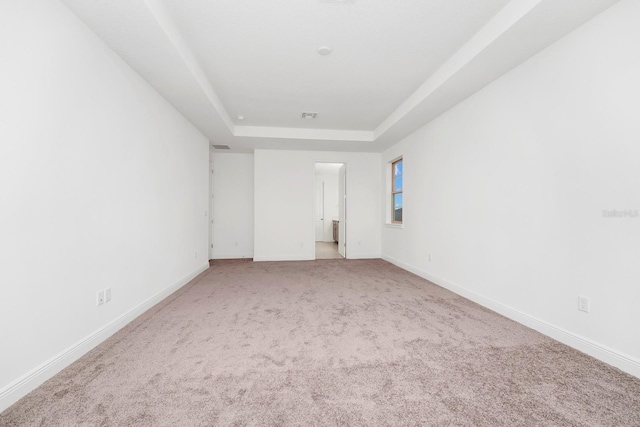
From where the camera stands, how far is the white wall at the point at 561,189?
5.89 feet

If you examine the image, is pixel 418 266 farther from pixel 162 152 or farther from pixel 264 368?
pixel 162 152

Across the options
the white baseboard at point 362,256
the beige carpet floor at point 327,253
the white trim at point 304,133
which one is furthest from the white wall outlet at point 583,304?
the beige carpet floor at point 327,253

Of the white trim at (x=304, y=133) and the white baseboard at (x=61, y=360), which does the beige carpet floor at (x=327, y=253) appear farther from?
the white baseboard at (x=61, y=360)

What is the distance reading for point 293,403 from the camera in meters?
1.47

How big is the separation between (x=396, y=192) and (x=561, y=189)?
3.53 meters

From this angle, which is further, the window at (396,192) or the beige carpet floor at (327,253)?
the beige carpet floor at (327,253)

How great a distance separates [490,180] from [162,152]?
12.4 feet

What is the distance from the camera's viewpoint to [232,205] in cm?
638

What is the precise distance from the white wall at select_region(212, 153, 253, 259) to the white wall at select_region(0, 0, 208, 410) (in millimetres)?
3263

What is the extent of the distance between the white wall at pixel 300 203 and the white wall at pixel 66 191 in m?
2.97

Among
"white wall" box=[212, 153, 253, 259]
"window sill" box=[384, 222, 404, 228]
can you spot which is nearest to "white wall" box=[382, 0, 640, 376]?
"window sill" box=[384, 222, 404, 228]

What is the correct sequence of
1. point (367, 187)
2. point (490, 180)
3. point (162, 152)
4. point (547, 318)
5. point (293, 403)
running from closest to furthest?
point (293, 403) → point (547, 318) → point (490, 180) → point (162, 152) → point (367, 187)

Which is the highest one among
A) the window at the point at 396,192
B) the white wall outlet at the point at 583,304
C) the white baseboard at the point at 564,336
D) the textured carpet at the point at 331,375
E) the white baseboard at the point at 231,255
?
the window at the point at 396,192

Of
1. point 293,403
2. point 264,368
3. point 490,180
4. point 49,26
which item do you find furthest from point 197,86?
point 490,180
